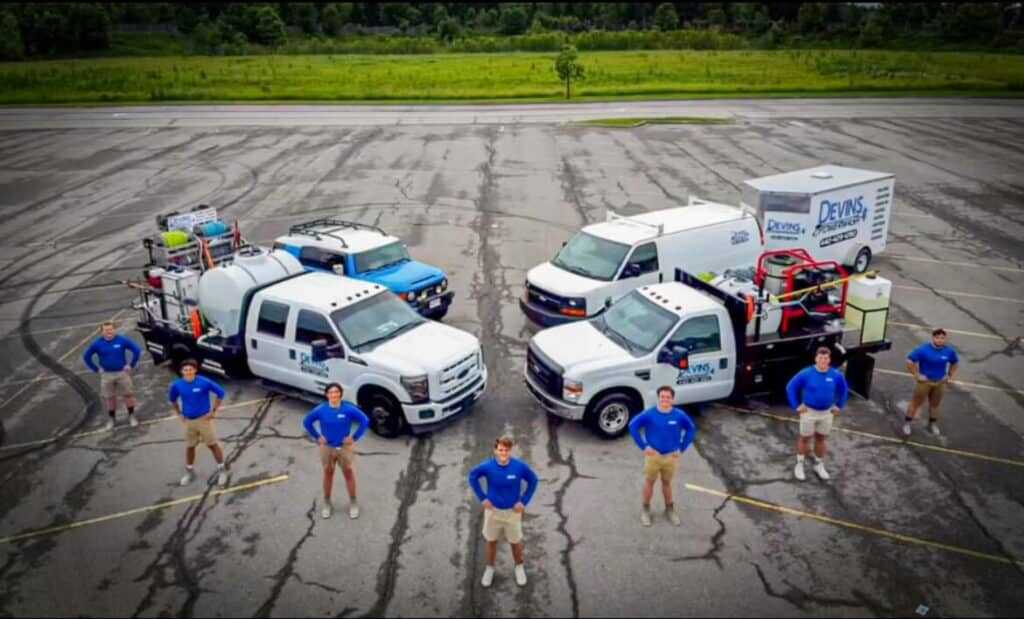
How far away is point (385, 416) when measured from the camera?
11.5 meters

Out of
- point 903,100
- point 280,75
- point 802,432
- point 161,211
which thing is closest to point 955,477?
point 802,432

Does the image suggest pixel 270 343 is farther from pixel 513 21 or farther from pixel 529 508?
pixel 513 21

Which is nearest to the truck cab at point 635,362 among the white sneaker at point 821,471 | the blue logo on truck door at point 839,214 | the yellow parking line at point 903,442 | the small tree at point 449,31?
the yellow parking line at point 903,442

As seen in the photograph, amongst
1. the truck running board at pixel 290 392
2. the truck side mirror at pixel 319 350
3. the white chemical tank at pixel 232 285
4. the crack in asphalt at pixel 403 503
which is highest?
the white chemical tank at pixel 232 285

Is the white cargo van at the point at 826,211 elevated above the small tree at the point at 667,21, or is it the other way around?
the small tree at the point at 667,21

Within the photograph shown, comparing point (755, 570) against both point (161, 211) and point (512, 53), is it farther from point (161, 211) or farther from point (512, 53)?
point (512, 53)

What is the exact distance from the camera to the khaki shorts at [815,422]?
10.2m

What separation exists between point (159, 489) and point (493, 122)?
112 ft

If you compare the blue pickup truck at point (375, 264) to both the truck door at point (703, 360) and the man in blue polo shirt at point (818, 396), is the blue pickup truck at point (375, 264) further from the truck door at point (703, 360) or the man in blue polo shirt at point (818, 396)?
the man in blue polo shirt at point (818, 396)

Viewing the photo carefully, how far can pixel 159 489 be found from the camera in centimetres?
1040

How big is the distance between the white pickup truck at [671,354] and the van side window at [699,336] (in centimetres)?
1

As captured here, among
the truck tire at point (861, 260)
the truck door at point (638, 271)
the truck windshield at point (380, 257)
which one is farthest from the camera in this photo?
the truck tire at point (861, 260)

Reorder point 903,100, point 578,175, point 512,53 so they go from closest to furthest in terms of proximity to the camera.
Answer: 1. point 578,175
2. point 903,100
3. point 512,53

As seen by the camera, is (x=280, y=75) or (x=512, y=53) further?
(x=512, y=53)
